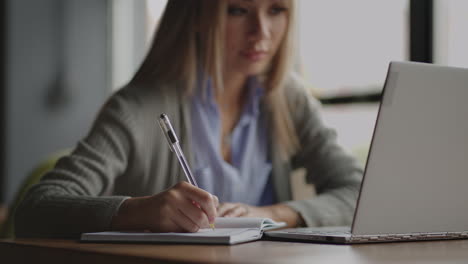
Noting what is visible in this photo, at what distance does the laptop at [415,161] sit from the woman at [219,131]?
1.25 ft

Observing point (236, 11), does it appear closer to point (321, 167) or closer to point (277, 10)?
point (277, 10)

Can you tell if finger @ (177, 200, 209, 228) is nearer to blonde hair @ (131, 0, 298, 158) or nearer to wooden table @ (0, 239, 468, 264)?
wooden table @ (0, 239, 468, 264)

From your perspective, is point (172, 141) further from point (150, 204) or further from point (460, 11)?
point (460, 11)

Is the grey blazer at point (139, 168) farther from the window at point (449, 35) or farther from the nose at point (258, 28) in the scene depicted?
the window at point (449, 35)

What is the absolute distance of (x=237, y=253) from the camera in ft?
2.25

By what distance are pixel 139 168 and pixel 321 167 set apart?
1.56 ft

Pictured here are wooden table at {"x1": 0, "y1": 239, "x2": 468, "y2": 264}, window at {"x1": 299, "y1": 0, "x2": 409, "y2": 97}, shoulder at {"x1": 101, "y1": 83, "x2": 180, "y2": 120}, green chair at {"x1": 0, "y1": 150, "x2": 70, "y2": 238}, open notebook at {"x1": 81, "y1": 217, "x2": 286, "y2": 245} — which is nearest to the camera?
wooden table at {"x1": 0, "y1": 239, "x2": 468, "y2": 264}

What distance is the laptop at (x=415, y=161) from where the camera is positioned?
0.73 m

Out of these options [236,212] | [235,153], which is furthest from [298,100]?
[236,212]

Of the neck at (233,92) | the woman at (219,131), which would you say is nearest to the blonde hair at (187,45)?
the woman at (219,131)

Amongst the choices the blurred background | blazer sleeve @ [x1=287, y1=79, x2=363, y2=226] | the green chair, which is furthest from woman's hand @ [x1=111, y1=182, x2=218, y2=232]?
the blurred background

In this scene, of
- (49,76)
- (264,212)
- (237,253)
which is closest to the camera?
(237,253)

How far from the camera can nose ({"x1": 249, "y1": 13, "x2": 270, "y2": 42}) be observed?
144cm

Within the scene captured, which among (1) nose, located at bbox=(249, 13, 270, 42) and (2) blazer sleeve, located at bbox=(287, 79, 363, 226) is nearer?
(2) blazer sleeve, located at bbox=(287, 79, 363, 226)
